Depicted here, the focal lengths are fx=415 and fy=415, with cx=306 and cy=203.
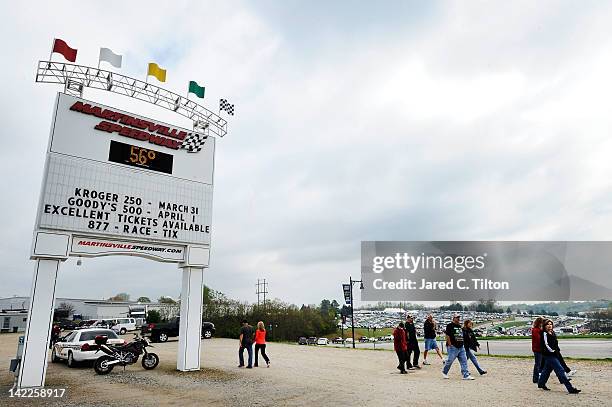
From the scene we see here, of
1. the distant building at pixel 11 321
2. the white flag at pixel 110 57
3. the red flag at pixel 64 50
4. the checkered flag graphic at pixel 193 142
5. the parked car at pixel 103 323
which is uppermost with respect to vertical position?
the white flag at pixel 110 57

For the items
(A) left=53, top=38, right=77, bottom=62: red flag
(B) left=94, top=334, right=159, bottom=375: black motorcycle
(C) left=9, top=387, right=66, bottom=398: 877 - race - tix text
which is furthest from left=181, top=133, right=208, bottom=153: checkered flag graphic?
(C) left=9, top=387, right=66, bottom=398: 877 - race - tix text

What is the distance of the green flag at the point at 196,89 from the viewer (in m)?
15.4

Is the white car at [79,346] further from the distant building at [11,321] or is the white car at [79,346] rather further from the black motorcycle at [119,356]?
the distant building at [11,321]

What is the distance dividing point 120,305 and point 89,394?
65.8 metres

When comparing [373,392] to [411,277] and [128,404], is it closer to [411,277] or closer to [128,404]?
[128,404]

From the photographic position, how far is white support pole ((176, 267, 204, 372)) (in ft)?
43.0

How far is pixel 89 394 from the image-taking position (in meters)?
9.52

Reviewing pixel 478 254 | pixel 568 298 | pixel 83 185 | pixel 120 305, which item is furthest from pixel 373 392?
pixel 120 305

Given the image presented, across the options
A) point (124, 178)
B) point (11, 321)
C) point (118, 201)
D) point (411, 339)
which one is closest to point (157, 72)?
point (124, 178)

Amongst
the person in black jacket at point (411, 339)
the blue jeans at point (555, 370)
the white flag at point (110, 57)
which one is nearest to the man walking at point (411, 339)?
the person in black jacket at point (411, 339)

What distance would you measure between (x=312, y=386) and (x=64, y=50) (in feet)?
39.2

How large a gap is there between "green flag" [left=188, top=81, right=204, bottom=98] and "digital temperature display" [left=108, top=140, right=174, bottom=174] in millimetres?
2939

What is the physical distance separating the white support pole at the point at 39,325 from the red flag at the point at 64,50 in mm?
6101

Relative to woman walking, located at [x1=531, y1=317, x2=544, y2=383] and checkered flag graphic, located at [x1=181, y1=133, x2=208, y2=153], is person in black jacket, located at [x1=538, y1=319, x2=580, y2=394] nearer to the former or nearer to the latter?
woman walking, located at [x1=531, y1=317, x2=544, y2=383]
